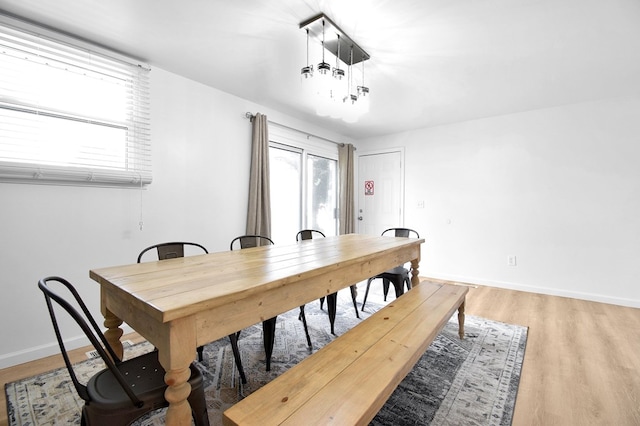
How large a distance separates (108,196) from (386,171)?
4.23m

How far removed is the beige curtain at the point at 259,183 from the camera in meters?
3.54

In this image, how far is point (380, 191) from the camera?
17.7 feet

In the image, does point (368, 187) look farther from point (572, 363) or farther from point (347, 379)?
point (347, 379)

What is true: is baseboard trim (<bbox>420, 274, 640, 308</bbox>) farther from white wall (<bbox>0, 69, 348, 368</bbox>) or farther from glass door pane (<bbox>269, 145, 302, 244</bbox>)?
white wall (<bbox>0, 69, 348, 368</bbox>)

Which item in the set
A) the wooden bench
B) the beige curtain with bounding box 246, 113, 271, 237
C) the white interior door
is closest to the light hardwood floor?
the wooden bench

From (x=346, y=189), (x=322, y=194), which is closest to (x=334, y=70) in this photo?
(x=322, y=194)

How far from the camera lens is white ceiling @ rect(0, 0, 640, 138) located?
1.94 meters

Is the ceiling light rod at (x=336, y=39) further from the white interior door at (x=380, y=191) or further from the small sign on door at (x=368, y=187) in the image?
the small sign on door at (x=368, y=187)

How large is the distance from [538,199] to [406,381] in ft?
11.2

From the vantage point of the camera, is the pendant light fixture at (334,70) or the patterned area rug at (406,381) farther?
the pendant light fixture at (334,70)

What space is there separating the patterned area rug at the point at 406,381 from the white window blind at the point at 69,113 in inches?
58.8

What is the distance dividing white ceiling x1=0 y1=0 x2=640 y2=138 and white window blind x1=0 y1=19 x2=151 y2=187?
19 centimetres

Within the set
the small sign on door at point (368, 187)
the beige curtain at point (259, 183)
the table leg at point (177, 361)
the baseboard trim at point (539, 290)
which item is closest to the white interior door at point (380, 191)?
the small sign on door at point (368, 187)

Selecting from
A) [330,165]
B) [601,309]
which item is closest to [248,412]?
[601,309]
